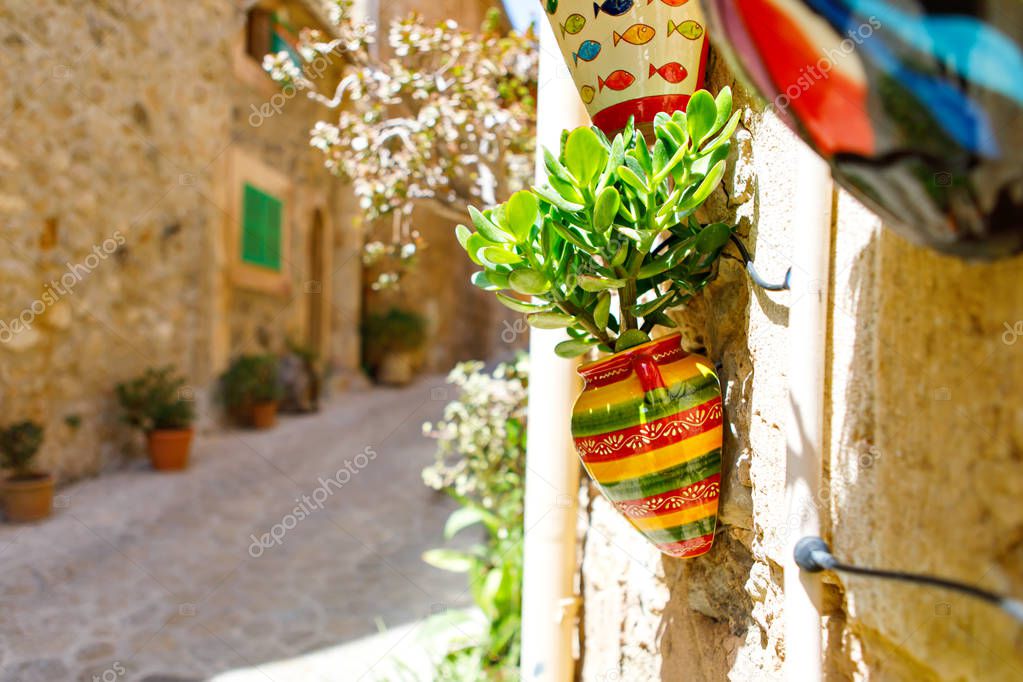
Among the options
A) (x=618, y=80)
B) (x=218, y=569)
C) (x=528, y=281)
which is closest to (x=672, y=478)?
(x=528, y=281)

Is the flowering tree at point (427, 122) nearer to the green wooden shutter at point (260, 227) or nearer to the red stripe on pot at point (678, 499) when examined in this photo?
the red stripe on pot at point (678, 499)

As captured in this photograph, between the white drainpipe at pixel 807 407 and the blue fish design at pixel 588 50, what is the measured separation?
0.40 metres

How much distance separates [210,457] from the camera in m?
4.74

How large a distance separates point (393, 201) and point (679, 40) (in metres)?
1.41

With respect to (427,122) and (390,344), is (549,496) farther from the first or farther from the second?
(390,344)

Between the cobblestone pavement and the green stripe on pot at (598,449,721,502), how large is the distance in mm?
1743

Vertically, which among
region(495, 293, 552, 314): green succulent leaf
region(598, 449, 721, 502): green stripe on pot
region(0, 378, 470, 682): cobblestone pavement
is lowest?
region(0, 378, 470, 682): cobblestone pavement

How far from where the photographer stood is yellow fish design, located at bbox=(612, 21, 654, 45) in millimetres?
1000

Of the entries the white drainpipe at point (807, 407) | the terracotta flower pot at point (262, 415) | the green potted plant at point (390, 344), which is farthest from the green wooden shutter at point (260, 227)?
the white drainpipe at point (807, 407)

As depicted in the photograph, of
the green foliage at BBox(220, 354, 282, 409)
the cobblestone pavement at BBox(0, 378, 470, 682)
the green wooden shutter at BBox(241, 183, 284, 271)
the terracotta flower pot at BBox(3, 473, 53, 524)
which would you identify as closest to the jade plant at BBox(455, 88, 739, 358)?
the cobblestone pavement at BBox(0, 378, 470, 682)

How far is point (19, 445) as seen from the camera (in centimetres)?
331

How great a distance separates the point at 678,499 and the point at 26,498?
339 cm

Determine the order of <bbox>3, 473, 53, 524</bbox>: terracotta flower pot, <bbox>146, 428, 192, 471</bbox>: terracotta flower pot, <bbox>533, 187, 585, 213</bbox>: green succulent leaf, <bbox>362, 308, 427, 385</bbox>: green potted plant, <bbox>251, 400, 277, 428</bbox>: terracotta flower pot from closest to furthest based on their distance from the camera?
<bbox>533, 187, 585, 213</bbox>: green succulent leaf
<bbox>3, 473, 53, 524</bbox>: terracotta flower pot
<bbox>146, 428, 192, 471</bbox>: terracotta flower pot
<bbox>251, 400, 277, 428</bbox>: terracotta flower pot
<bbox>362, 308, 427, 385</bbox>: green potted plant

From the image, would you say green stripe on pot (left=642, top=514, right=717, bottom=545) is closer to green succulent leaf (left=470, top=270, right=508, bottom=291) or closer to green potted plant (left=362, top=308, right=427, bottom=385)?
green succulent leaf (left=470, top=270, right=508, bottom=291)
